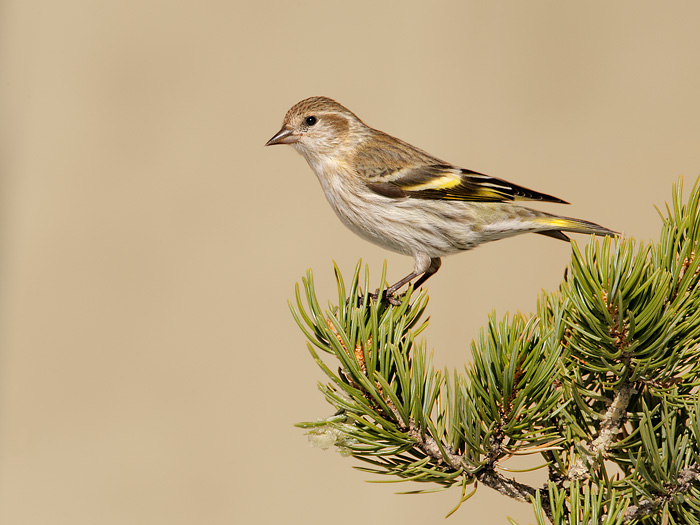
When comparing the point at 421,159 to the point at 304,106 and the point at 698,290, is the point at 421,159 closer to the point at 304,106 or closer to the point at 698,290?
the point at 304,106

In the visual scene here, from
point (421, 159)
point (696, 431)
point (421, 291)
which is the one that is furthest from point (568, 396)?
point (421, 159)

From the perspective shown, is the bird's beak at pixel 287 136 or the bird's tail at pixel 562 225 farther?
the bird's beak at pixel 287 136

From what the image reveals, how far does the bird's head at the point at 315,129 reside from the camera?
2.85 m

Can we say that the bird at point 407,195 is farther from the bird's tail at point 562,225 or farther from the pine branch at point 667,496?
the pine branch at point 667,496

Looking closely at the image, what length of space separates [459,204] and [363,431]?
1650 millimetres

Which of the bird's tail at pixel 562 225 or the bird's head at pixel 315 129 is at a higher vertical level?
the bird's head at pixel 315 129

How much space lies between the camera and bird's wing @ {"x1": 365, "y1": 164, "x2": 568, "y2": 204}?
2.63 m

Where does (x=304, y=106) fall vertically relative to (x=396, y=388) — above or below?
above

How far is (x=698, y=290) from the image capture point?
1.14 meters

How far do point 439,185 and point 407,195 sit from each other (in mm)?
151

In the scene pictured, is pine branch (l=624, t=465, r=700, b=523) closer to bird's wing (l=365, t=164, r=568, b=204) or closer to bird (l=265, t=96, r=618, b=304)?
bird (l=265, t=96, r=618, b=304)

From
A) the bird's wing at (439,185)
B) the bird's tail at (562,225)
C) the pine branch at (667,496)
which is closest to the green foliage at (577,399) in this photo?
the pine branch at (667,496)

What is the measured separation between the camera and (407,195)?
269 centimetres

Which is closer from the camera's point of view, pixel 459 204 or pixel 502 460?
pixel 502 460
